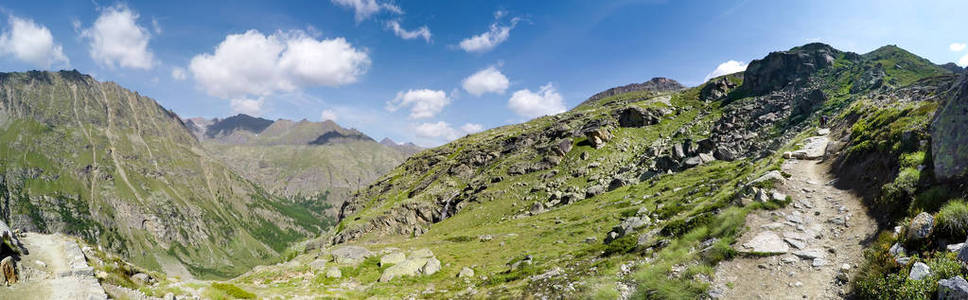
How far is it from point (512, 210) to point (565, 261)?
5162 centimetres

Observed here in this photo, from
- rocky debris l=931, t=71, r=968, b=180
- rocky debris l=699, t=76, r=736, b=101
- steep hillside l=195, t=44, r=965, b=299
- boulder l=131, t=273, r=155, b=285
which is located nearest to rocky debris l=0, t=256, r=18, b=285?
boulder l=131, t=273, r=155, b=285

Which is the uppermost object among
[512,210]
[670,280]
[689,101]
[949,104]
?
[689,101]

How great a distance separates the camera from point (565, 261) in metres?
26.4

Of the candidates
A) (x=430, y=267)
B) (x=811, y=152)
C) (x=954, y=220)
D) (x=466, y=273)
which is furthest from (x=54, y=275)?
(x=811, y=152)

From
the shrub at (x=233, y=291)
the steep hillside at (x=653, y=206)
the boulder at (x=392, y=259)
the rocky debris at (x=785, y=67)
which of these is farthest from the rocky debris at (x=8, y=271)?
the rocky debris at (x=785, y=67)

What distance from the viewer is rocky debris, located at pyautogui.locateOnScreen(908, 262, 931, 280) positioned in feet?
31.1

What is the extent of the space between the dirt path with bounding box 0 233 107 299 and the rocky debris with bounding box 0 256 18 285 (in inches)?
10.9

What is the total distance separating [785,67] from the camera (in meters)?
129

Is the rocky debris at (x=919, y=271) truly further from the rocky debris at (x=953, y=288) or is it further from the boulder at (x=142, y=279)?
the boulder at (x=142, y=279)

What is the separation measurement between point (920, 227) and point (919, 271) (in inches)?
107

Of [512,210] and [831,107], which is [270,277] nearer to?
[512,210]

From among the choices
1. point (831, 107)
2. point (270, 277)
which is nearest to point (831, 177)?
point (270, 277)

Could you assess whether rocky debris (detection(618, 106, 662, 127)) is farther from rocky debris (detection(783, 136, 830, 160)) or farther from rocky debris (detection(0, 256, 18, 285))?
rocky debris (detection(0, 256, 18, 285))

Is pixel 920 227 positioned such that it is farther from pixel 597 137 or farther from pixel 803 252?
pixel 597 137
